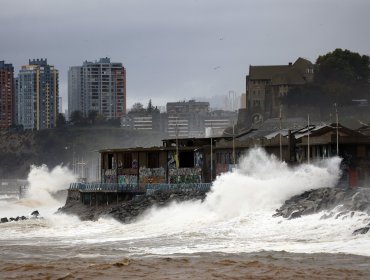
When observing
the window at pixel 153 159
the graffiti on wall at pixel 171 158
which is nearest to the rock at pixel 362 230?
the graffiti on wall at pixel 171 158

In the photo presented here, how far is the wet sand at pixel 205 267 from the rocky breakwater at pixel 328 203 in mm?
8460

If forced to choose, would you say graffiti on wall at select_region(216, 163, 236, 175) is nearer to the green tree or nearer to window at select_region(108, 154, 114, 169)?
window at select_region(108, 154, 114, 169)

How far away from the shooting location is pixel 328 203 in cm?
4481

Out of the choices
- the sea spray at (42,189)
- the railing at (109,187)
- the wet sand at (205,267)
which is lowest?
the sea spray at (42,189)

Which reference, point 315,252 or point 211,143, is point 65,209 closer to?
point 211,143

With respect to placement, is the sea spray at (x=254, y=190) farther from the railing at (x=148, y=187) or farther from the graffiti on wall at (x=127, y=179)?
the graffiti on wall at (x=127, y=179)

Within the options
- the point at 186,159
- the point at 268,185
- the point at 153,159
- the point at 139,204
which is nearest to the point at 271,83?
the point at 186,159

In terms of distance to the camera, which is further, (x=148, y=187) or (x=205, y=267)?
(x=148, y=187)

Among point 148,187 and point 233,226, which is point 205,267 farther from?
point 148,187

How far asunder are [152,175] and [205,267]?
4507 centimetres

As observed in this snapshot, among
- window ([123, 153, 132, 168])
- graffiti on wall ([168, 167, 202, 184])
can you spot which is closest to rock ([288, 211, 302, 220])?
Result: graffiti on wall ([168, 167, 202, 184])

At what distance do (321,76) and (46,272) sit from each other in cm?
12553

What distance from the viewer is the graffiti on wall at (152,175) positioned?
75188 millimetres

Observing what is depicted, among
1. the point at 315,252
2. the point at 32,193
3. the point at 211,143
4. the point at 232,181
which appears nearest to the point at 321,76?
the point at 32,193
